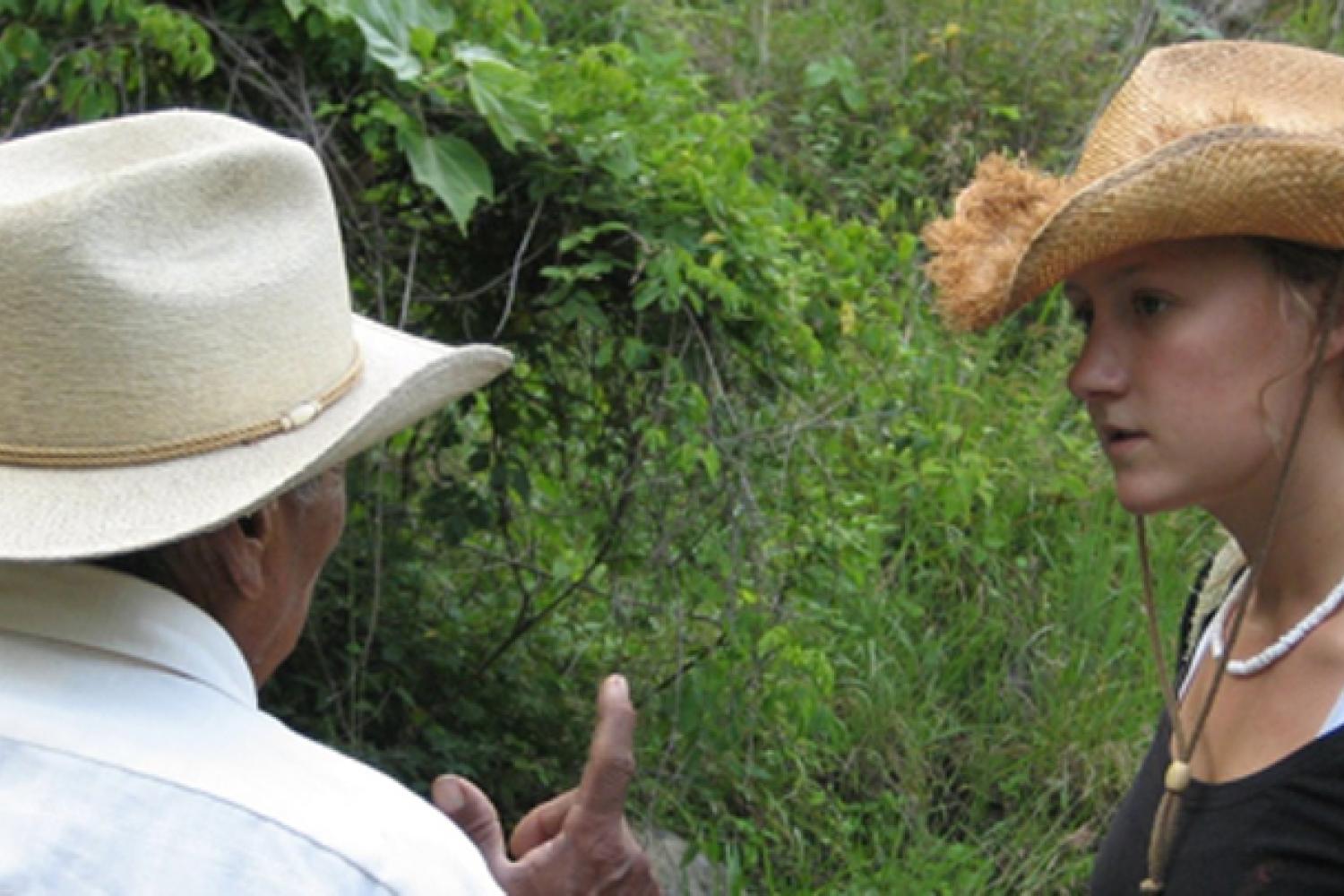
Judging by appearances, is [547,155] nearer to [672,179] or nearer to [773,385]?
[672,179]

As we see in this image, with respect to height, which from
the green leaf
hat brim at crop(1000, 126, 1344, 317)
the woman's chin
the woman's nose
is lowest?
the green leaf

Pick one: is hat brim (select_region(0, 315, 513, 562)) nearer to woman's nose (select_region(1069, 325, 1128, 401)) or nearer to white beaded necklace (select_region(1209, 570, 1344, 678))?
woman's nose (select_region(1069, 325, 1128, 401))

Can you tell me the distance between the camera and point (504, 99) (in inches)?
128

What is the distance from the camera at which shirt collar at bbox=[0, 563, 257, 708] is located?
156 cm

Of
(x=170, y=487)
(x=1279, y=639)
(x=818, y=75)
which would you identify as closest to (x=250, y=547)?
(x=170, y=487)

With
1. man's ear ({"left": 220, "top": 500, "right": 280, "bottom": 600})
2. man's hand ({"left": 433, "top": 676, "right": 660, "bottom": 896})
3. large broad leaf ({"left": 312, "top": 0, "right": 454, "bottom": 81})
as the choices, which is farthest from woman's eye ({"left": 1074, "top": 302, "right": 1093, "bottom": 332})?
large broad leaf ({"left": 312, "top": 0, "right": 454, "bottom": 81})

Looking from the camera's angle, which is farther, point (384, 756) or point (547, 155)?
point (384, 756)

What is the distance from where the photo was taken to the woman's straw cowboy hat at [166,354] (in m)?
1.54

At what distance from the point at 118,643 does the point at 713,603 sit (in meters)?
2.11

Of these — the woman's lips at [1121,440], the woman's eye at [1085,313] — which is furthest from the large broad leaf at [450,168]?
the woman's lips at [1121,440]

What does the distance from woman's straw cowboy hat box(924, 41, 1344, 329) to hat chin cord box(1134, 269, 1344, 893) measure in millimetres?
109

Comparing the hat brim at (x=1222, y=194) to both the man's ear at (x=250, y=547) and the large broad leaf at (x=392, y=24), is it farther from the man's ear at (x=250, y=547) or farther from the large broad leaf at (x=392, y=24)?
the large broad leaf at (x=392, y=24)

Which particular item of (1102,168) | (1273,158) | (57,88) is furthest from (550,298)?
(1273,158)

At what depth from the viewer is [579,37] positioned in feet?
14.4
